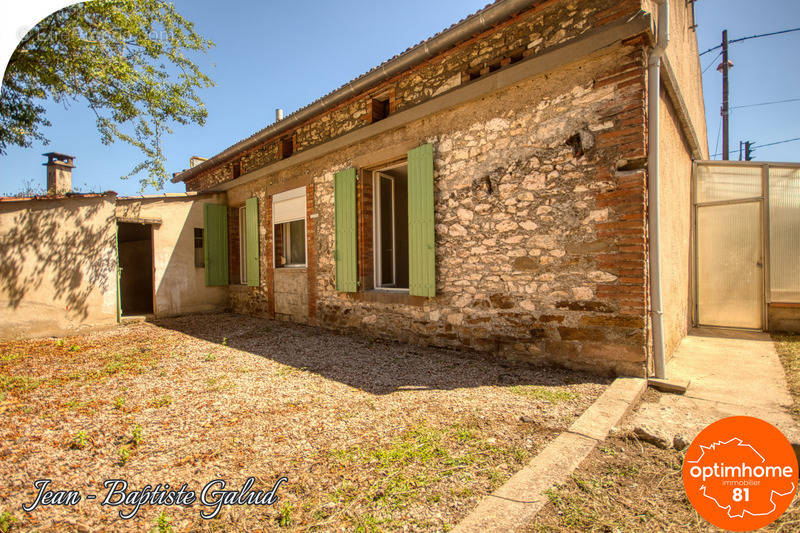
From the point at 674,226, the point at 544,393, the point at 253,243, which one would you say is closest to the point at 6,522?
the point at 544,393

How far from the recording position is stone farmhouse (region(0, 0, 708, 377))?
343 centimetres

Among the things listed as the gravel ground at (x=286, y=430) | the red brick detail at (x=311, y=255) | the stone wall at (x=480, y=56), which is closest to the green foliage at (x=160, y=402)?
the gravel ground at (x=286, y=430)

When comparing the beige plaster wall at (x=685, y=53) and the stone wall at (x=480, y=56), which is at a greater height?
the beige plaster wall at (x=685, y=53)

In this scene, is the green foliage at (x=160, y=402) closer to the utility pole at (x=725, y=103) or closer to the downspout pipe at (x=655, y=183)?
the downspout pipe at (x=655, y=183)

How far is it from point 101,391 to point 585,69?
5.81 meters

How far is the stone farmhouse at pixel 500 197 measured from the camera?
3426 mm

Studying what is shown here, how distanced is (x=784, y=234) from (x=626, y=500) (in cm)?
687

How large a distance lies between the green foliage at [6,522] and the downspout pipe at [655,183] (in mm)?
4698

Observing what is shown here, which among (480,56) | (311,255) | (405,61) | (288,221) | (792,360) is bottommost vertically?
(792,360)

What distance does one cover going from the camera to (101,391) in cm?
349

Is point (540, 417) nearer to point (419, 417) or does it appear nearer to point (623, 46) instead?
point (419, 417)

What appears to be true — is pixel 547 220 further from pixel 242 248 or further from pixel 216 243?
pixel 216 243

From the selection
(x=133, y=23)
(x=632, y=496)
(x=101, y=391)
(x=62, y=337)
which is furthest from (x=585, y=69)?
(x=62, y=337)

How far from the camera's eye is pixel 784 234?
Answer: 5902 millimetres
